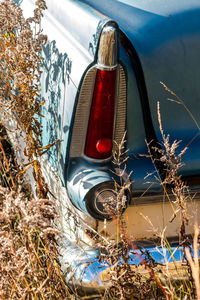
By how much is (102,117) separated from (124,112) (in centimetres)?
10

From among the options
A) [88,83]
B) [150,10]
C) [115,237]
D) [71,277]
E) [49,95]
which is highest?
[150,10]

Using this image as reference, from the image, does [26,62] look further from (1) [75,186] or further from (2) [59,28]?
(1) [75,186]

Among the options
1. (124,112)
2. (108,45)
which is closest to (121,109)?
(124,112)

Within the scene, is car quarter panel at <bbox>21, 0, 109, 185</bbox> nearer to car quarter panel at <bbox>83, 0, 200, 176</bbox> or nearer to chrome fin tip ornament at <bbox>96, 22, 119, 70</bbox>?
chrome fin tip ornament at <bbox>96, 22, 119, 70</bbox>

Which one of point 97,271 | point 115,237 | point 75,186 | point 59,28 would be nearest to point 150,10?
point 59,28

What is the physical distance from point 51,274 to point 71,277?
8 cm

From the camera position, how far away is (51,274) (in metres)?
1.66

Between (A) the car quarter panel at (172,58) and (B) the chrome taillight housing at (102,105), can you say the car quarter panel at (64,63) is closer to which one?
(B) the chrome taillight housing at (102,105)

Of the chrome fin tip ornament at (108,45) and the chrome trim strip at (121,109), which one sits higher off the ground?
the chrome fin tip ornament at (108,45)

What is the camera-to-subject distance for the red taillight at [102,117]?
1665 mm

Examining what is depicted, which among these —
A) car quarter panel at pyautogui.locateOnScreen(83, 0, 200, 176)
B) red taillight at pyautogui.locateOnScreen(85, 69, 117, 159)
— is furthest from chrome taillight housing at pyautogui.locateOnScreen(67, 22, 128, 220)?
car quarter panel at pyautogui.locateOnScreen(83, 0, 200, 176)

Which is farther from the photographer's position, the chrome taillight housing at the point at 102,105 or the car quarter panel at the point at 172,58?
the car quarter panel at the point at 172,58

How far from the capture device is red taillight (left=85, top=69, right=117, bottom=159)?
65.6 inches

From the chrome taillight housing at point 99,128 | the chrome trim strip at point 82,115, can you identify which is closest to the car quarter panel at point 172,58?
the chrome taillight housing at point 99,128
